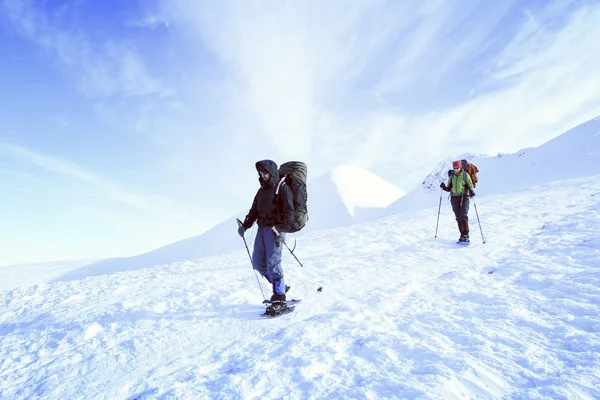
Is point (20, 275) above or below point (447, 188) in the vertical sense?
above

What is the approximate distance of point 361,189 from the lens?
68375mm

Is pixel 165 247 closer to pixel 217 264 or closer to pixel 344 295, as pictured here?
pixel 217 264

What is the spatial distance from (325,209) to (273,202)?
192 feet

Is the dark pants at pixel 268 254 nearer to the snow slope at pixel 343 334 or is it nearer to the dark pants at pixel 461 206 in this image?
the snow slope at pixel 343 334

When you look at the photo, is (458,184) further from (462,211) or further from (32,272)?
(32,272)

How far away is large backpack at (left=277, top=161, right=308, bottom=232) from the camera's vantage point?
202 inches

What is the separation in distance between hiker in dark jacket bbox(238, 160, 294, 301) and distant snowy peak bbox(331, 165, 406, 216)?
54760 millimetres

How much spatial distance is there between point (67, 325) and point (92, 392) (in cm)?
266

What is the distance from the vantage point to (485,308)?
4152 millimetres

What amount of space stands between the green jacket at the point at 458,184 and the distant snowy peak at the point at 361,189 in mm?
49251

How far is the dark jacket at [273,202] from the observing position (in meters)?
5.08

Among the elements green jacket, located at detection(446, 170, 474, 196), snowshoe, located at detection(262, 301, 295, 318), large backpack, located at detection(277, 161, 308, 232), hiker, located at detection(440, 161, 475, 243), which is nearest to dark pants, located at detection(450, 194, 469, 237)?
hiker, located at detection(440, 161, 475, 243)

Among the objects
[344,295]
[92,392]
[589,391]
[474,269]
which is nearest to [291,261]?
[344,295]

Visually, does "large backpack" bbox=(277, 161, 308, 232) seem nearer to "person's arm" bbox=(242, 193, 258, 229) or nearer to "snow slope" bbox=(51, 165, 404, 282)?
"person's arm" bbox=(242, 193, 258, 229)
